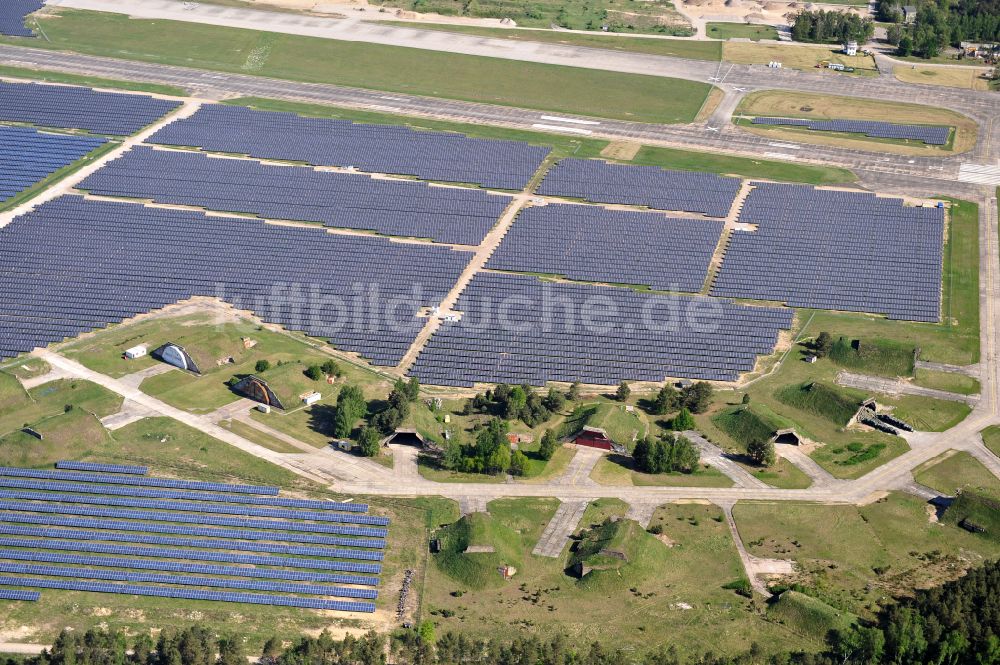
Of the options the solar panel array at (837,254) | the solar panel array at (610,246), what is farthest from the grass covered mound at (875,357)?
the solar panel array at (610,246)

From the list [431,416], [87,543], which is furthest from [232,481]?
[431,416]

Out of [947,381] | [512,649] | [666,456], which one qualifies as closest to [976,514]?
[947,381]

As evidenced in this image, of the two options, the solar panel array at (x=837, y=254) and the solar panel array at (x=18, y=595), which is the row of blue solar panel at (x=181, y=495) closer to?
the solar panel array at (x=18, y=595)

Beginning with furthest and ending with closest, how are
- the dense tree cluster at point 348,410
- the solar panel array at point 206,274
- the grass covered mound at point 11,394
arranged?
1. the solar panel array at point 206,274
2. the grass covered mound at point 11,394
3. the dense tree cluster at point 348,410

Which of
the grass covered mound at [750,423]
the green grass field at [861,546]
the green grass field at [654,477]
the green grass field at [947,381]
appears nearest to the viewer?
the green grass field at [861,546]

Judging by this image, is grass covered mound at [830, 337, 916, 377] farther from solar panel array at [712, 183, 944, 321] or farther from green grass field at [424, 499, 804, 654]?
green grass field at [424, 499, 804, 654]

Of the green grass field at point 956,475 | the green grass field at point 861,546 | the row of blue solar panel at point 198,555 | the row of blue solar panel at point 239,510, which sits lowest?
the row of blue solar panel at point 198,555
